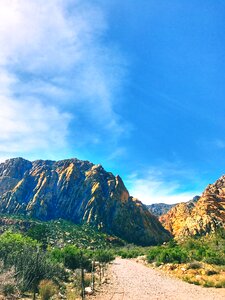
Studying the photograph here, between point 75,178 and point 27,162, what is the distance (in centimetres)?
4246

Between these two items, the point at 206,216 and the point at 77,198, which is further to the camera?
the point at 77,198

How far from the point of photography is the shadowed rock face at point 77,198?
144000mm

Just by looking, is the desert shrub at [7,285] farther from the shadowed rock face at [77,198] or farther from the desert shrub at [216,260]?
the shadowed rock face at [77,198]

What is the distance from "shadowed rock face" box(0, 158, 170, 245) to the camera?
14400cm

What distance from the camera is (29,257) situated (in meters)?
21.8

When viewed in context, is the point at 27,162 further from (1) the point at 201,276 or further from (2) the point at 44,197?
(1) the point at 201,276

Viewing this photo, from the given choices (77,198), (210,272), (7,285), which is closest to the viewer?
(7,285)

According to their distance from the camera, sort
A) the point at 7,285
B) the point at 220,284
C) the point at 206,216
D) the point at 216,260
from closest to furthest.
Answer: the point at 7,285
the point at 220,284
the point at 216,260
the point at 206,216

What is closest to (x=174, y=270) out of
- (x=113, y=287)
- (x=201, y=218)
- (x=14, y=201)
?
(x=113, y=287)

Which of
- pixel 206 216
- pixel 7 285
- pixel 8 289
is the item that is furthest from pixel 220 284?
pixel 206 216

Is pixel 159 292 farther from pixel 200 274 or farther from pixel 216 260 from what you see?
pixel 216 260

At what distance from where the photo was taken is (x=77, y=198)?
6324 inches

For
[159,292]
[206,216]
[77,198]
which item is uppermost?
[77,198]

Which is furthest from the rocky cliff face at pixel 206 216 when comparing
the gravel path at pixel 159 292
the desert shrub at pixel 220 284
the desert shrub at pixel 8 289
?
the desert shrub at pixel 8 289
